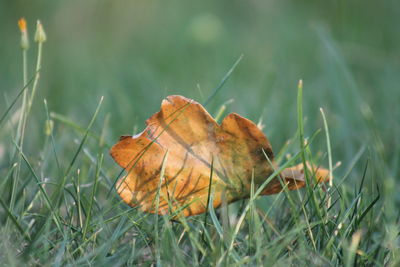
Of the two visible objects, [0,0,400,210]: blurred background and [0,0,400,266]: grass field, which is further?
[0,0,400,210]: blurred background

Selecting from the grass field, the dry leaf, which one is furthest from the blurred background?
the dry leaf

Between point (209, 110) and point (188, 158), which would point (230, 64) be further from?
point (188, 158)

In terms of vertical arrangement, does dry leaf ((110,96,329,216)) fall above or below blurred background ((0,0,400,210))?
above

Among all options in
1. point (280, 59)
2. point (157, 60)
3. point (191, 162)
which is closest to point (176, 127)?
point (191, 162)

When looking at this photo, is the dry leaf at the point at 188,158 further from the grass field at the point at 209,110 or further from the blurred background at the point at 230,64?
the blurred background at the point at 230,64

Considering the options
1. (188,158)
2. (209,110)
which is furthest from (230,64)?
(188,158)

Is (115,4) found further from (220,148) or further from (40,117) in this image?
(220,148)

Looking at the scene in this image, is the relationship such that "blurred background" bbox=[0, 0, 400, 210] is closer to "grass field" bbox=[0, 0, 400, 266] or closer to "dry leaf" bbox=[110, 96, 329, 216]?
"grass field" bbox=[0, 0, 400, 266]
